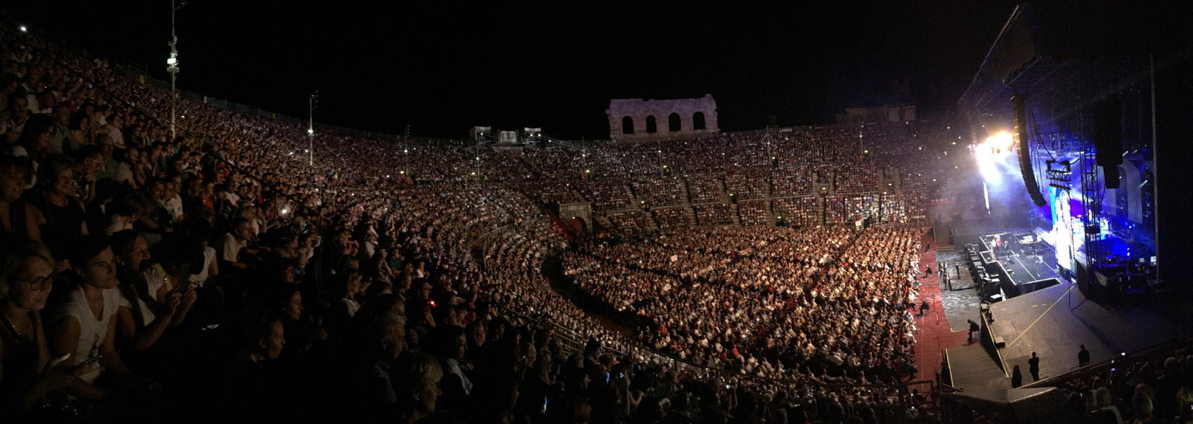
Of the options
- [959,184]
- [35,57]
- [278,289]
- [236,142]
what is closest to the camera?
[278,289]

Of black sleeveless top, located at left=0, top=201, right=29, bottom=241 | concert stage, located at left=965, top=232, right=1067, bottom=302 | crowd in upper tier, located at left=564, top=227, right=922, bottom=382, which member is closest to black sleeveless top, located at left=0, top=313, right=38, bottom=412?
black sleeveless top, located at left=0, top=201, right=29, bottom=241

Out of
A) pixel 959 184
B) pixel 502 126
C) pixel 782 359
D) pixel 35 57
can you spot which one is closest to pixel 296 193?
pixel 35 57

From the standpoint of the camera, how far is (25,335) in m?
2.19

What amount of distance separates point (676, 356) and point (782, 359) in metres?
2.79

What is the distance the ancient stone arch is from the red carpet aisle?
3023 centimetres

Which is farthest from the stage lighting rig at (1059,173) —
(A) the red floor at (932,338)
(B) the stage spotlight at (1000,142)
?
(A) the red floor at (932,338)

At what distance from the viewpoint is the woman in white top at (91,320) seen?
237 cm

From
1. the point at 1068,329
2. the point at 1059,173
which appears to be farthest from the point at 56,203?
the point at 1059,173

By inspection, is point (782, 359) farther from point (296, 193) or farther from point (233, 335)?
point (233, 335)

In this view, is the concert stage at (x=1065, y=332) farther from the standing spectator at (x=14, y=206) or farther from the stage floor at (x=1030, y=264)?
the standing spectator at (x=14, y=206)

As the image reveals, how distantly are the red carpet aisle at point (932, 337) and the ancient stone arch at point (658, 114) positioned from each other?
3023 centimetres

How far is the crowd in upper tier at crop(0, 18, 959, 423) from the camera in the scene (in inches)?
104

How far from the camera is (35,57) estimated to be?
1118 cm

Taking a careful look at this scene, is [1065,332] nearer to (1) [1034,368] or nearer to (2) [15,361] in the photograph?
(1) [1034,368]
